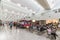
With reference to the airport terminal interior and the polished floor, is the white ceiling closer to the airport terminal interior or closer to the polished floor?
the airport terminal interior

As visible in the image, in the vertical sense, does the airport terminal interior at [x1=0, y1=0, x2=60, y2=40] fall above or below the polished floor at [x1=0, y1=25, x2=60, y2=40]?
above

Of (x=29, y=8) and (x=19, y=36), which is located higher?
(x=29, y=8)

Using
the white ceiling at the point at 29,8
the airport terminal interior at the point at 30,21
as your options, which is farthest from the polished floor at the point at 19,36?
the white ceiling at the point at 29,8

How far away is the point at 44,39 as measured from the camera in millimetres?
7848

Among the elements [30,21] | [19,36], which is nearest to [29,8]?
[30,21]

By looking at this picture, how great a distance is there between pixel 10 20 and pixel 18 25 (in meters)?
0.75

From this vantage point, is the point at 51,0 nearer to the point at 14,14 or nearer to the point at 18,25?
the point at 18,25

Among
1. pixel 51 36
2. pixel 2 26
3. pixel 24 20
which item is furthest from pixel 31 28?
pixel 51 36

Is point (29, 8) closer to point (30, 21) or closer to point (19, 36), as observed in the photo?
point (30, 21)

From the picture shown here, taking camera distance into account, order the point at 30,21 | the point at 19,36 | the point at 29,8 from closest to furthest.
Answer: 1. the point at 19,36
2. the point at 29,8
3. the point at 30,21

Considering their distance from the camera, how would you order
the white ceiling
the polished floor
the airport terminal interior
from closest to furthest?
the white ceiling
the polished floor
the airport terminal interior

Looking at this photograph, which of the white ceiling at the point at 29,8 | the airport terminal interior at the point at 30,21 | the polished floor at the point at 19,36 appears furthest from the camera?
the airport terminal interior at the point at 30,21

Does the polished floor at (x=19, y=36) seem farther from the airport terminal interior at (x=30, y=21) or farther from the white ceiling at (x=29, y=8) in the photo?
the white ceiling at (x=29, y=8)

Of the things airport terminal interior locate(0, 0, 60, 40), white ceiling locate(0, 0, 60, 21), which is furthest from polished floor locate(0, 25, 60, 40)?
white ceiling locate(0, 0, 60, 21)
